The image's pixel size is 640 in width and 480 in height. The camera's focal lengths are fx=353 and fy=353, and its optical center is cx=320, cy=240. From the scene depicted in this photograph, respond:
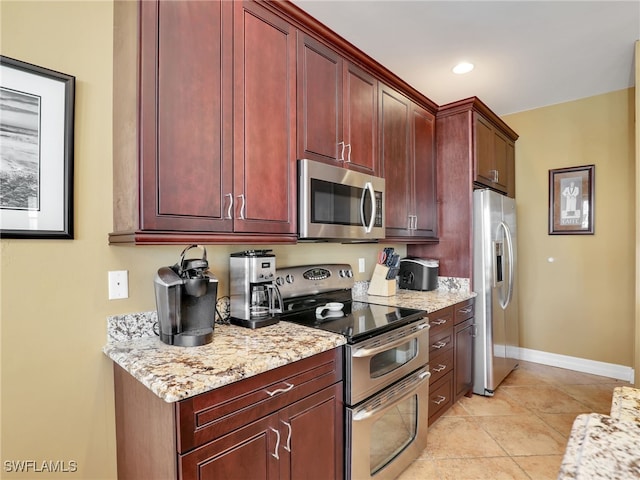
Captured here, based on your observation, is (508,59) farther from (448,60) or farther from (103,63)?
(103,63)

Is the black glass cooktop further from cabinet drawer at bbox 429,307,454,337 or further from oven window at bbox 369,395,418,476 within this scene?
oven window at bbox 369,395,418,476

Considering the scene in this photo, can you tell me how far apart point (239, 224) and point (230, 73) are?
2.19ft

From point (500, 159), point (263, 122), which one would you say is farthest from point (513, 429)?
point (263, 122)

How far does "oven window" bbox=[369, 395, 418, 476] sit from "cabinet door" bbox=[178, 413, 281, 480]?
24.6 inches

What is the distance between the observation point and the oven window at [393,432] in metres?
1.77

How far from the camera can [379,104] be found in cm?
246

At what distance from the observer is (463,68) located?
8.78ft

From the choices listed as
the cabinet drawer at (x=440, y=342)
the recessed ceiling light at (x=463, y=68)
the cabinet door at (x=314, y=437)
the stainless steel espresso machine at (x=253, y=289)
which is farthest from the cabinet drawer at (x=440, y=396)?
the recessed ceiling light at (x=463, y=68)

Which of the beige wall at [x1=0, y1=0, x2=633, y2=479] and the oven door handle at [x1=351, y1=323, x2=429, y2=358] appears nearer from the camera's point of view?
the beige wall at [x1=0, y1=0, x2=633, y2=479]

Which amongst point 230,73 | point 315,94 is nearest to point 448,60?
point 315,94

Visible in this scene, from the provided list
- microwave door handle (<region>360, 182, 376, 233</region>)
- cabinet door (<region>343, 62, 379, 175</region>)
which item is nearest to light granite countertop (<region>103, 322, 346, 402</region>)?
microwave door handle (<region>360, 182, 376, 233</region>)

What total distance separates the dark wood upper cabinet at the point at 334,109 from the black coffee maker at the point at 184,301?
82cm

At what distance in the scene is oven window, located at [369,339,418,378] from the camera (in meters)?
1.79

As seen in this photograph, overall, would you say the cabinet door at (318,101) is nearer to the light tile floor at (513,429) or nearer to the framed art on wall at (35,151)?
the framed art on wall at (35,151)
